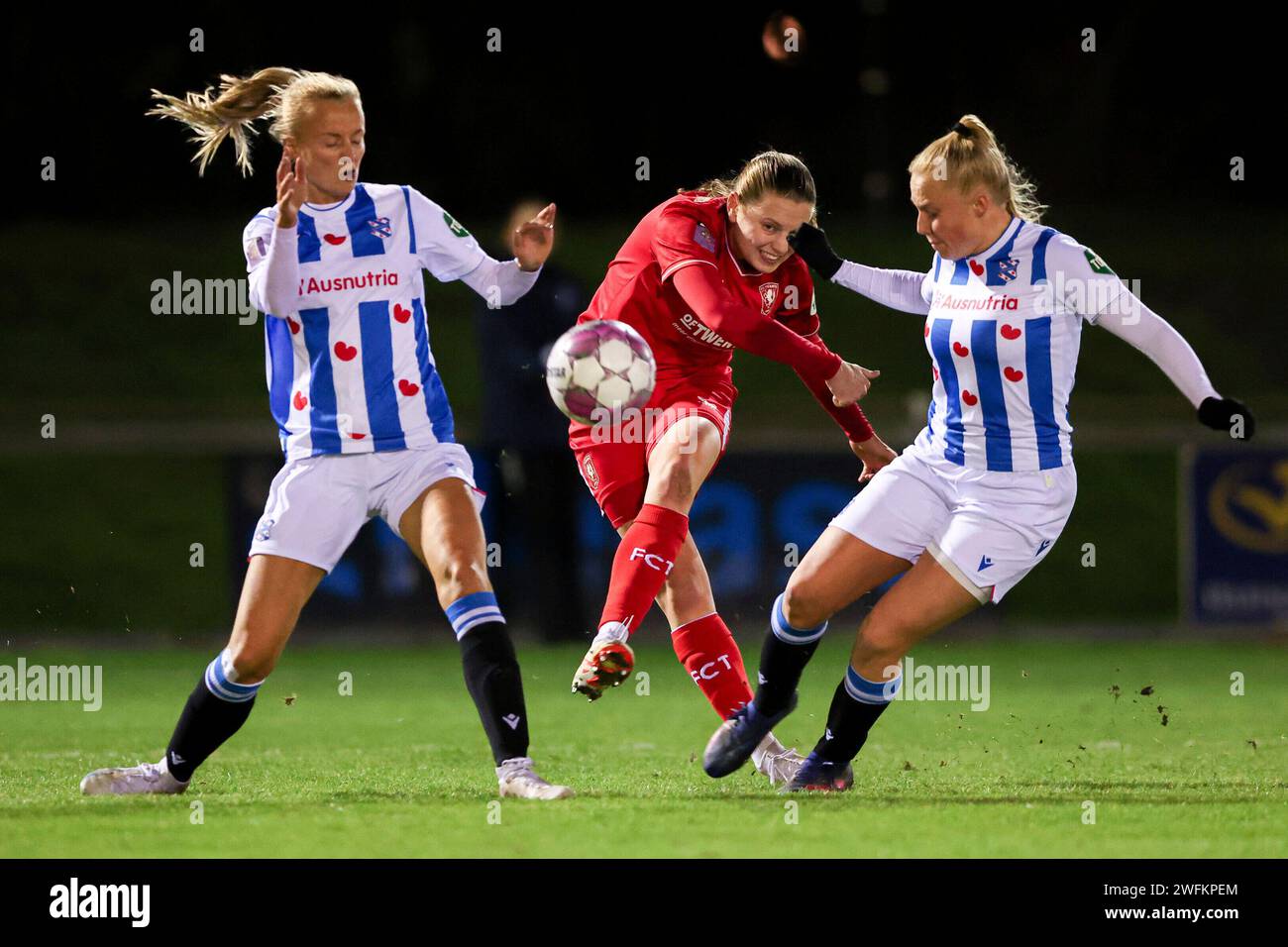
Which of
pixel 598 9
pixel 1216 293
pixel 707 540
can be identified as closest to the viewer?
pixel 707 540

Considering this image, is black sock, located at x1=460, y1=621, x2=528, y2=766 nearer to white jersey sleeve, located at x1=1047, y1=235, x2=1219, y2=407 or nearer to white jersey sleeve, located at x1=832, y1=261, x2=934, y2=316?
white jersey sleeve, located at x1=832, y1=261, x2=934, y2=316

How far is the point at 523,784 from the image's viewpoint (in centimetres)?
524

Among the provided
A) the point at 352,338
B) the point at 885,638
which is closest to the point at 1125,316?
the point at 885,638

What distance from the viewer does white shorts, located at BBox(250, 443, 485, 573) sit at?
5336 mm

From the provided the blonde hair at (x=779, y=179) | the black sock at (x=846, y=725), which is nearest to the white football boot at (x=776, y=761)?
the black sock at (x=846, y=725)

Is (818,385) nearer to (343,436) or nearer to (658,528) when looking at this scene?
(658,528)

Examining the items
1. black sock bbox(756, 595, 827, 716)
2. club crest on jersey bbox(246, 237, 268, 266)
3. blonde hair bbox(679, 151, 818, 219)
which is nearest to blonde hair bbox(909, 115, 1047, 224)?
blonde hair bbox(679, 151, 818, 219)

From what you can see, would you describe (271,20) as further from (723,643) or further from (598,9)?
(723,643)

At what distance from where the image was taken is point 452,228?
223 inches

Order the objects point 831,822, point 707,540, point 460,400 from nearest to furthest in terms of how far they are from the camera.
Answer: point 831,822
point 707,540
point 460,400

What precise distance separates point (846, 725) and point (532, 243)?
5.63 feet

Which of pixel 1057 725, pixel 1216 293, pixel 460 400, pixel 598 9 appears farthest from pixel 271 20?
pixel 1057 725
